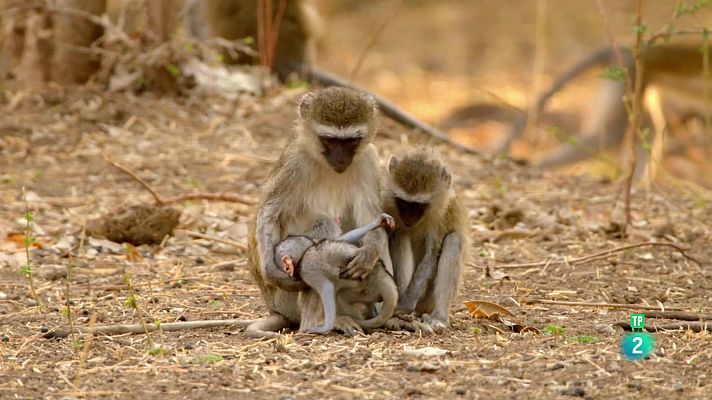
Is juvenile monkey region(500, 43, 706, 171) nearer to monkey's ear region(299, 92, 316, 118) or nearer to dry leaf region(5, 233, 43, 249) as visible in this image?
dry leaf region(5, 233, 43, 249)

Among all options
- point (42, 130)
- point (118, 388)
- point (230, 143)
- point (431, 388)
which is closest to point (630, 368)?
point (431, 388)

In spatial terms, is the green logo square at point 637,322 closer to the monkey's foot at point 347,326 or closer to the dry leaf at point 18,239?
the monkey's foot at point 347,326

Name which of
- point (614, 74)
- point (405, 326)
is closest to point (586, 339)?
point (405, 326)

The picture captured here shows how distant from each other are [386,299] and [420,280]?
38 cm

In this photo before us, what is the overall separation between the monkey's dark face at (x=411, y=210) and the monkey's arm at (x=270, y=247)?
Answer: 607 millimetres

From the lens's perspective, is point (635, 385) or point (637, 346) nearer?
point (635, 385)

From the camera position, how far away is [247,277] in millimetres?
7094

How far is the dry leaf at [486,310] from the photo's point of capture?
19.2 feet

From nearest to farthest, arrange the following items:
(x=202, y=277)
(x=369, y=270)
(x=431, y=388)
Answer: (x=431, y=388), (x=369, y=270), (x=202, y=277)

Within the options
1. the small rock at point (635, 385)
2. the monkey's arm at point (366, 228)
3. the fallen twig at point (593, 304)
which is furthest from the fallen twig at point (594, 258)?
the small rock at point (635, 385)

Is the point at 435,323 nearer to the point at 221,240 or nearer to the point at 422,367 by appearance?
the point at 422,367

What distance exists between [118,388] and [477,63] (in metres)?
16.9

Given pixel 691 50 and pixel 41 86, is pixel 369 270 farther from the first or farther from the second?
pixel 691 50

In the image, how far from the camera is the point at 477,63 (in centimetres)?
2088
